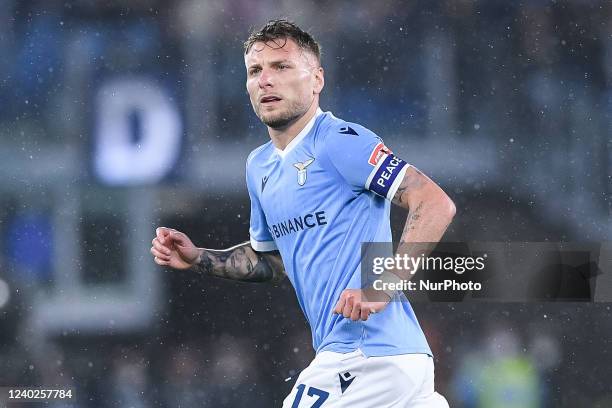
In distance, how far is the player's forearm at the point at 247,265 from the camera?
4.20 meters

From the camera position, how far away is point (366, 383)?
3400 mm

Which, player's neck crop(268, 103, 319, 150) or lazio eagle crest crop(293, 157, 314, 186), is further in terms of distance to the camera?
player's neck crop(268, 103, 319, 150)

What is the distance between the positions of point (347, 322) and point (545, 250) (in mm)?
5365

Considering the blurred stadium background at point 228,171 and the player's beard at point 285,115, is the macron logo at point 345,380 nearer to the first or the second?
the player's beard at point 285,115

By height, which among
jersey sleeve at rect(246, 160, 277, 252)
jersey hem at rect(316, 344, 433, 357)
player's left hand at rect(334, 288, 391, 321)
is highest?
jersey sleeve at rect(246, 160, 277, 252)

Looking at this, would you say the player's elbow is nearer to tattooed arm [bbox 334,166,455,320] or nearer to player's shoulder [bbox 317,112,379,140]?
tattooed arm [bbox 334,166,455,320]

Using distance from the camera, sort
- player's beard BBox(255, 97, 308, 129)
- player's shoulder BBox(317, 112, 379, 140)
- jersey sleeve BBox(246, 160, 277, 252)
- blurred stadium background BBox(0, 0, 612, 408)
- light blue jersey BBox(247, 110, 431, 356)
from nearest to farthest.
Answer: light blue jersey BBox(247, 110, 431, 356)
player's shoulder BBox(317, 112, 379, 140)
player's beard BBox(255, 97, 308, 129)
jersey sleeve BBox(246, 160, 277, 252)
blurred stadium background BBox(0, 0, 612, 408)

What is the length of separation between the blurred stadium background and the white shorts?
484cm

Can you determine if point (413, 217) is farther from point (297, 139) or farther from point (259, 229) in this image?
point (259, 229)

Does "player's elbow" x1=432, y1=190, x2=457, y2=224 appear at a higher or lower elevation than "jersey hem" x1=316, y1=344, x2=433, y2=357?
higher

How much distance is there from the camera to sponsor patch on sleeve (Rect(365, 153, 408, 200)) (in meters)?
3.50

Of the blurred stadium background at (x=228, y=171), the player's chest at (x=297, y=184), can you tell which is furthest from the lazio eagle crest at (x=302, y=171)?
the blurred stadium background at (x=228, y=171)

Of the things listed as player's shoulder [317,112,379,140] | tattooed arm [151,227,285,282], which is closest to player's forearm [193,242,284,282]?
tattooed arm [151,227,285,282]

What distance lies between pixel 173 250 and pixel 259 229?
1.23 feet
